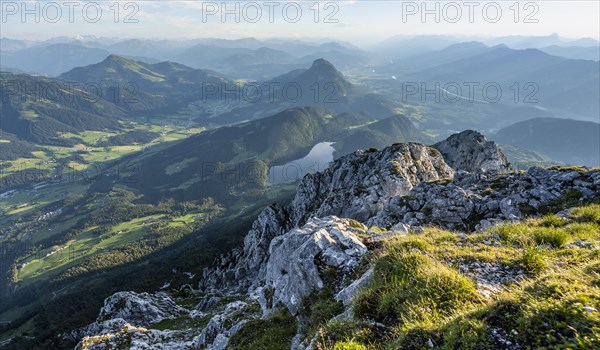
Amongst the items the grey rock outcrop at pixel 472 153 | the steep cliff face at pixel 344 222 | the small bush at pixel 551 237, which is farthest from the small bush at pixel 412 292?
the grey rock outcrop at pixel 472 153

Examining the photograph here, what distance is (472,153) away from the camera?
313 ft

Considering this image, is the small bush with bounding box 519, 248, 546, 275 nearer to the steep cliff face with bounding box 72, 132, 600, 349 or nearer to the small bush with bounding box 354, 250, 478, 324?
the small bush with bounding box 354, 250, 478, 324

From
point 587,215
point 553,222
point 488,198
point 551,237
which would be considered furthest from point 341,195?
point 551,237

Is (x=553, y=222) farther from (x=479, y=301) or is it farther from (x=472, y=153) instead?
(x=472, y=153)

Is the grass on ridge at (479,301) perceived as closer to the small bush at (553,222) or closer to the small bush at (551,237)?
the small bush at (551,237)

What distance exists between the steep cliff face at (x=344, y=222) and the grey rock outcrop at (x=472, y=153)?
0.34 m

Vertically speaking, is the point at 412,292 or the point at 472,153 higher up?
the point at 412,292

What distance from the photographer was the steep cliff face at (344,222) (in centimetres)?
1866

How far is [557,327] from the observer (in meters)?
6.69

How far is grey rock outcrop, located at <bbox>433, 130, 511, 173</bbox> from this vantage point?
89.2 m

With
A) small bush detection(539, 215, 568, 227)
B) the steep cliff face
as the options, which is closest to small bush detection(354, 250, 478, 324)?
the steep cliff face

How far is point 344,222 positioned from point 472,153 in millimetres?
87836

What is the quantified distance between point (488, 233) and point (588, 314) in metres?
13.4

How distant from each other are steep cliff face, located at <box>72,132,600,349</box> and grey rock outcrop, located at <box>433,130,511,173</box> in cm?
34
